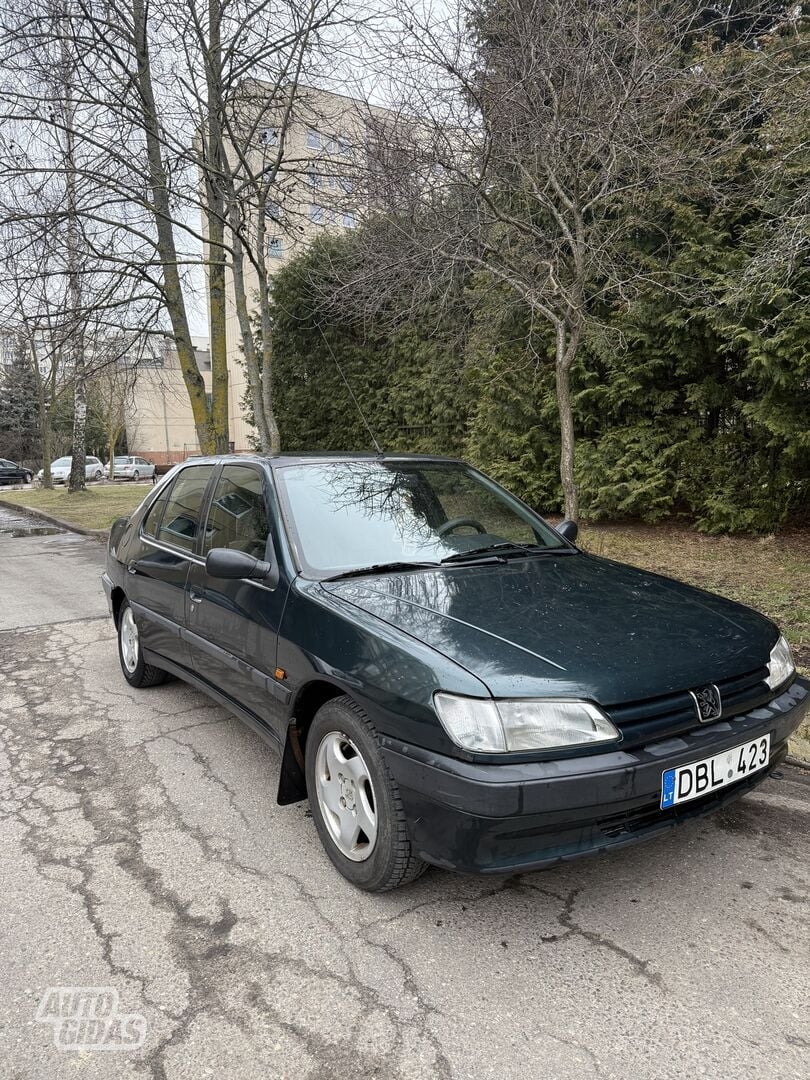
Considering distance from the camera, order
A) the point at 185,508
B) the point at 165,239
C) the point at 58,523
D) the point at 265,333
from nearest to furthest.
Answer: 1. the point at 185,508
2. the point at 265,333
3. the point at 165,239
4. the point at 58,523

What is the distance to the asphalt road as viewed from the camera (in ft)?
6.08

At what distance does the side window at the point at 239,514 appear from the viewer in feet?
10.8

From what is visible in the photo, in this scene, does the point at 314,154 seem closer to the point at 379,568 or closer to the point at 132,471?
the point at 379,568

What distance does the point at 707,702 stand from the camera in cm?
239

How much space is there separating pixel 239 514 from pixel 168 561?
753 millimetres

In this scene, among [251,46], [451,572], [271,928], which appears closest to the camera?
[271,928]

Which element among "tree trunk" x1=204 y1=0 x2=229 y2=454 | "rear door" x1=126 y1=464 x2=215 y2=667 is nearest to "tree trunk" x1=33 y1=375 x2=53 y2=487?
"tree trunk" x1=204 y1=0 x2=229 y2=454

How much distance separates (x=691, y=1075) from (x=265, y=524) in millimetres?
2456

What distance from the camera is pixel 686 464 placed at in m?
8.52

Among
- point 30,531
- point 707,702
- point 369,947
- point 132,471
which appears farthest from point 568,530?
point 132,471

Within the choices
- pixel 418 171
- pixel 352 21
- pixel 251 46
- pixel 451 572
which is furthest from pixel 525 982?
pixel 251 46

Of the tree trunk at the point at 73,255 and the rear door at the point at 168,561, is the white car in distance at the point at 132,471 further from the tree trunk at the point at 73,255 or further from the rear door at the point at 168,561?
the rear door at the point at 168,561

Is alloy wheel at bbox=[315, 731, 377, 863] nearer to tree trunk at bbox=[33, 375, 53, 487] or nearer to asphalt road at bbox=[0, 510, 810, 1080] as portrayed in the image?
asphalt road at bbox=[0, 510, 810, 1080]

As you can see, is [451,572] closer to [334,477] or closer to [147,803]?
[334,477]
